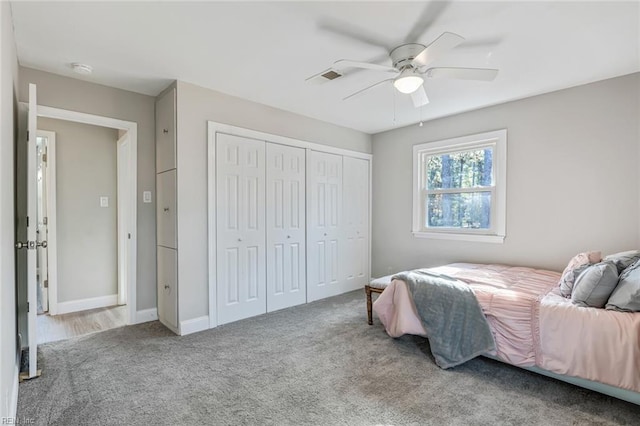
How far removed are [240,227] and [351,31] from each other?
2.21 m

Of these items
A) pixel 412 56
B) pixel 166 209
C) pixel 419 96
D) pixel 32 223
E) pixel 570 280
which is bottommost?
pixel 570 280

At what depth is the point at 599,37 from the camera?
2.31 metres

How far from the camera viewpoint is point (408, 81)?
235 cm

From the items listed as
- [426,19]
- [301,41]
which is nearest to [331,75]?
[301,41]

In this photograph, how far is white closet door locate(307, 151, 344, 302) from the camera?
4.23 m

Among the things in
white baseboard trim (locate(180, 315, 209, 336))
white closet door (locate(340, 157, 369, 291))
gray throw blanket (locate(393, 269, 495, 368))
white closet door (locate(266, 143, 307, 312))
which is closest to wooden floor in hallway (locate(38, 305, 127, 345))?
white baseboard trim (locate(180, 315, 209, 336))

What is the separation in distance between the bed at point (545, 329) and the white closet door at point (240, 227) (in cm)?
153

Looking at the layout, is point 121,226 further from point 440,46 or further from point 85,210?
point 440,46

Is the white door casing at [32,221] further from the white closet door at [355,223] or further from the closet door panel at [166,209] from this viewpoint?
the white closet door at [355,223]

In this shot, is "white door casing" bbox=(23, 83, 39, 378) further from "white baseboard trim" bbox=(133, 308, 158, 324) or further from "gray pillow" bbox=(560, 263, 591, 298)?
"gray pillow" bbox=(560, 263, 591, 298)

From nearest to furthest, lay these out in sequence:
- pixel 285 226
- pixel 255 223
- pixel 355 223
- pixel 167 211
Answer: pixel 167 211 → pixel 255 223 → pixel 285 226 → pixel 355 223

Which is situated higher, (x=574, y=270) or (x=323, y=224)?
(x=323, y=224)

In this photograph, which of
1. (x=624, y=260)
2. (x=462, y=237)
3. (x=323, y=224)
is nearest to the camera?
(x=624, y=260)

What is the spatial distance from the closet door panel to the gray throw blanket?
2370mm
